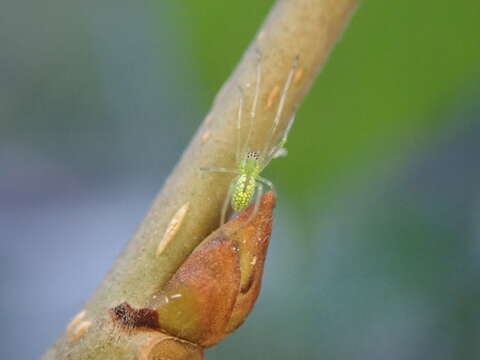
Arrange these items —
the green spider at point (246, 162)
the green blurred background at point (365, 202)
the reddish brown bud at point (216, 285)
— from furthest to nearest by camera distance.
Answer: the green blurred background at point (365, 202), the green spider at point (246, 162), the reddish brown bud at point (216, 285)

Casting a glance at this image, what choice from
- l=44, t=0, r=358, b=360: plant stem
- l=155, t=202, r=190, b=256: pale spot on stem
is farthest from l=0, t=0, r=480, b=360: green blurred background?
l=155, t=202, r=190, b=256: pale spot on stem

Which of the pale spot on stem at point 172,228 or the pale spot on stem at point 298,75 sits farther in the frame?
the pale spot on stem at point 298,75

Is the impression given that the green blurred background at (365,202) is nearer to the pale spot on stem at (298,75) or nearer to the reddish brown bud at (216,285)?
the pale spot on stem at (298,75)

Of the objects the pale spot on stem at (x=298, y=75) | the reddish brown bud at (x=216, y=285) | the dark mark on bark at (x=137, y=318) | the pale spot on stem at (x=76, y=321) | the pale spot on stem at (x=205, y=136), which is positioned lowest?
the pale spot on stem at (x=76, y=321)

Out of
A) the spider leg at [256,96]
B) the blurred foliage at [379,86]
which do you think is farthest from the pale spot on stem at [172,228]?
the blurred foliage at [379,86]

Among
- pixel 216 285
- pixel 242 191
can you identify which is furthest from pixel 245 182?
pixel 216 285

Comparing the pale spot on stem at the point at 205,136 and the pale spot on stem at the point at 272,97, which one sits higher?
the pale spot on stem at the point at 272,97

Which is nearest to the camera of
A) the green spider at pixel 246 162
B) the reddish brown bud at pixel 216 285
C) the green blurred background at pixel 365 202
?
the reddish brown bud at pixel 216 285
